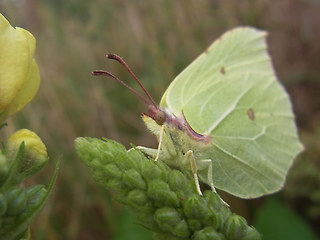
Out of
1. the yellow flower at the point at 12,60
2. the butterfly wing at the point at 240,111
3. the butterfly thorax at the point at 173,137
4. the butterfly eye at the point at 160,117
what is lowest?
the butterfly wing at the point at 240,111

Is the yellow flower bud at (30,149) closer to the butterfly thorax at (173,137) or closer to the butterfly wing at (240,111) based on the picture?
the butterfly thorax at (173,137)

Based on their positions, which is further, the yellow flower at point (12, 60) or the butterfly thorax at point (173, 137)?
the butterfly thorax at point (173, 137)

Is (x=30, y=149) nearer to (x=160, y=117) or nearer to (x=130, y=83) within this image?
(x=160, y=117)

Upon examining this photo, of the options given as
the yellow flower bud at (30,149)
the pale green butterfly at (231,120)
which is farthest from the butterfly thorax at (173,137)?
the yellow flower bud at (30,149)

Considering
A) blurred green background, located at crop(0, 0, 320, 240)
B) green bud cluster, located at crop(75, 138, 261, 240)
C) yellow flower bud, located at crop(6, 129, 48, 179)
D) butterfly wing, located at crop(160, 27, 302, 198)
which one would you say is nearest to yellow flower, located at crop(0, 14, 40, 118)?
yellow flower bud, located at crop(6, 129, 48, 179)

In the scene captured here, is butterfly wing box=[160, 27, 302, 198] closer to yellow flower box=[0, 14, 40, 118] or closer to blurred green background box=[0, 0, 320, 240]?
yellow flower box=[0, 14, 40, 118]

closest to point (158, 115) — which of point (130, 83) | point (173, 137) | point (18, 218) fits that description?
point (173, 137)
